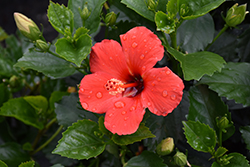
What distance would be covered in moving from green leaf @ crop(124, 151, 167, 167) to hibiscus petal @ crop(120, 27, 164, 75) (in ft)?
0.94

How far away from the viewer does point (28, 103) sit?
1.10 m

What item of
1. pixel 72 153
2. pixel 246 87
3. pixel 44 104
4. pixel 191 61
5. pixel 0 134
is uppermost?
pixel 191 61

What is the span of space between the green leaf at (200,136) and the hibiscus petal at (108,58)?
27cm

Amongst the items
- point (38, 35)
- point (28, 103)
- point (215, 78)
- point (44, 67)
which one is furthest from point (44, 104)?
point (215, 78)

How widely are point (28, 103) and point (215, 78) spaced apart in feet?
2.62

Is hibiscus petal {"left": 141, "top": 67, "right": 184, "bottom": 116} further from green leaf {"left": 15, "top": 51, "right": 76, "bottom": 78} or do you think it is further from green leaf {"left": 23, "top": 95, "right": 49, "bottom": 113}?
green leaf {"left": 23, "top": 95, "right": 49, "bottom": 113}

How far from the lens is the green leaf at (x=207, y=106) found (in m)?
0.82

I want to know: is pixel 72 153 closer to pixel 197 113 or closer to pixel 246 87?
pixel 197 113

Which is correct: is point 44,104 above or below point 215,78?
below

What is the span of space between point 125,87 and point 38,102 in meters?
0.56

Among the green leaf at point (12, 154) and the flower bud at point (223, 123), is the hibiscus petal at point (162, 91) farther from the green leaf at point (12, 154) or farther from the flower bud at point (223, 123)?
the green leaf at point (12, 154)

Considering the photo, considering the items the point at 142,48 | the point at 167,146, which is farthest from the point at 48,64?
the point at 167,146

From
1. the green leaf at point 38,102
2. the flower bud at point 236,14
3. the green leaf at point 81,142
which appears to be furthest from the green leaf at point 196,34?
the green leaf at point 38,102

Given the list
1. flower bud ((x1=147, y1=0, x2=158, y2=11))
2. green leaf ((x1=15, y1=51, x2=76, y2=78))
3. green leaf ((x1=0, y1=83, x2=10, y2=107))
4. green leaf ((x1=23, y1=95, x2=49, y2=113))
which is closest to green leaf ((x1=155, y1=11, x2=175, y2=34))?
flower bud ((x1=147, y1=0, x2=158, y2=11))
